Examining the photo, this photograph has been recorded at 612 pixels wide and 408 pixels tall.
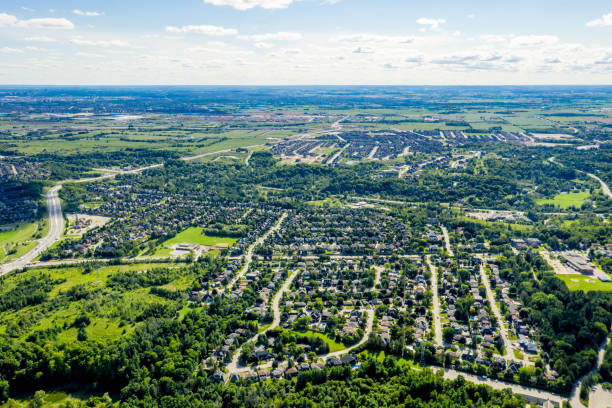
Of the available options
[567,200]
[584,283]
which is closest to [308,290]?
[584,283]

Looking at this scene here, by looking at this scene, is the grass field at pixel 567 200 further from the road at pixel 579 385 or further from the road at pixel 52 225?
the road at pixel 52 225

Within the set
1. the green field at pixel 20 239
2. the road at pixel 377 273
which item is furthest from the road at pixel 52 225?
the road at pixel 377 273

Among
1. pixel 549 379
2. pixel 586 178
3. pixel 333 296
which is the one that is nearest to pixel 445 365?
pixel 549 379

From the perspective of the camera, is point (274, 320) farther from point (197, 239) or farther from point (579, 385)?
point (579, 385)

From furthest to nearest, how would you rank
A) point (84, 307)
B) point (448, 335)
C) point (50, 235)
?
point (50, 235) < point (84, 307) < point (448, 335)

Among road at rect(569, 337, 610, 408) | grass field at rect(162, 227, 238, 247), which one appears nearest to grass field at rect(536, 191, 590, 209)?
road at rect(569, 337, 610, 408)

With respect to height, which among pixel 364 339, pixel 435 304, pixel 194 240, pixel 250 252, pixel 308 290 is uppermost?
pixel 194 240
